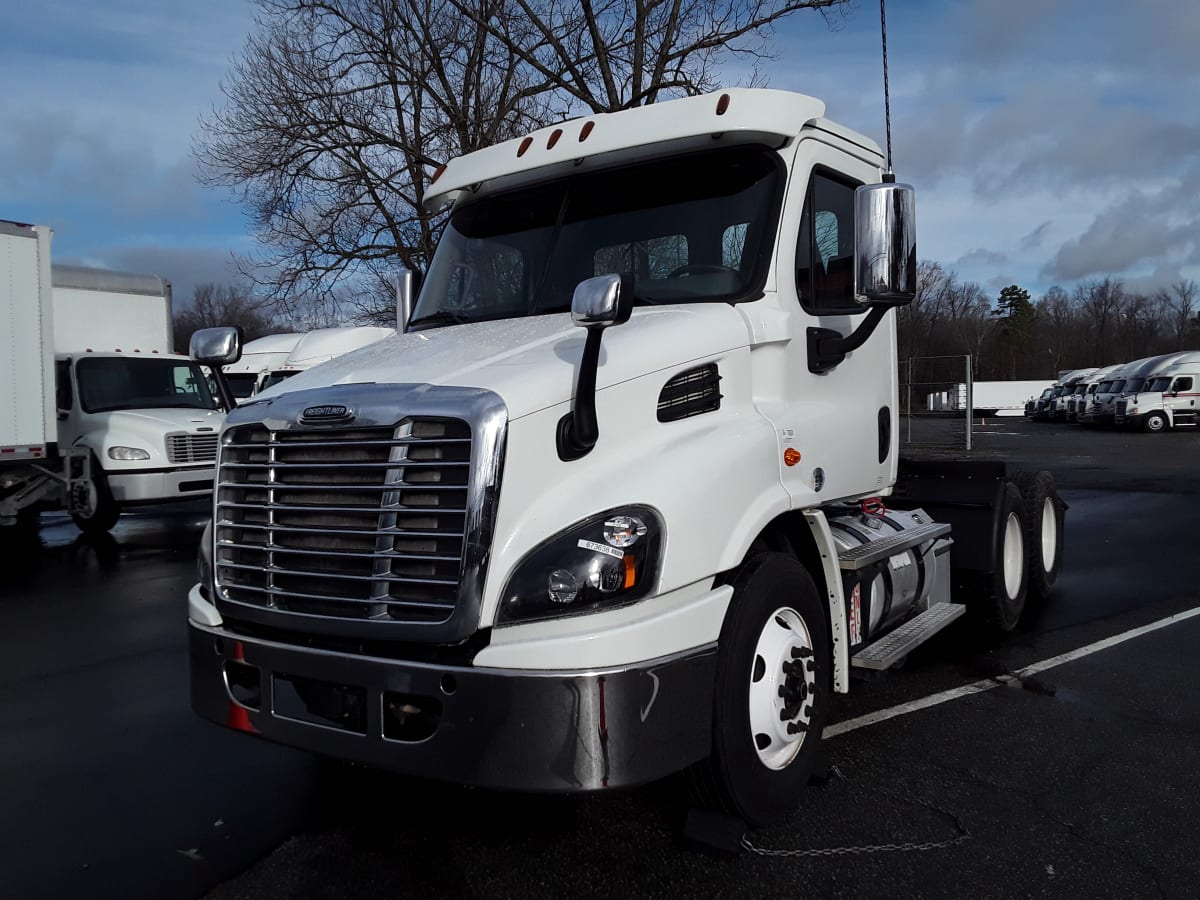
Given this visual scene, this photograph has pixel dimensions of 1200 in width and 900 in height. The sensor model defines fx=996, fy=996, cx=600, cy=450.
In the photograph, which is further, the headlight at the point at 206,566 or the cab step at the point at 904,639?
the cab step at the point at 904,639

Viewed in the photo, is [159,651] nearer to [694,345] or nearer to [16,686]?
[16,686]

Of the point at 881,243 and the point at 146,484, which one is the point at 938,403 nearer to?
the point at 146,484

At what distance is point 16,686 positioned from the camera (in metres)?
5.91

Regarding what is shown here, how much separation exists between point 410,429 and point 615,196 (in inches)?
69.9

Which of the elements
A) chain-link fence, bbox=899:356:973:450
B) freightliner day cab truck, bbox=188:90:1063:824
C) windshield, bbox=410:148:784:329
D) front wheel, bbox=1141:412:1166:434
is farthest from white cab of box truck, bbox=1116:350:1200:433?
windshield, bbox=410:148:784:329

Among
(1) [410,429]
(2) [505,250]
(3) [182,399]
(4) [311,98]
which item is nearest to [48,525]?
(3) [182,399]

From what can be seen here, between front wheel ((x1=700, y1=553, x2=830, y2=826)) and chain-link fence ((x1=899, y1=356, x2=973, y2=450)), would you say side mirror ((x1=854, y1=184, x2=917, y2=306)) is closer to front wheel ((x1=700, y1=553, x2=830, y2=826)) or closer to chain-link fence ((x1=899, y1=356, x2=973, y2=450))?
front wheel ((x1=700, y1=553, x2=830, y2=826))

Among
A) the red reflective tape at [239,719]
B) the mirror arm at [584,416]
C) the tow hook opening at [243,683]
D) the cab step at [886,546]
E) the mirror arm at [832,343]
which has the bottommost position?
the red reflective tape at [239,719]

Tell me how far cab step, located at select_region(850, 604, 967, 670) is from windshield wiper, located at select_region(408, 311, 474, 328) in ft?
7.65

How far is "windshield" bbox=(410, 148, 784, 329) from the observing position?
4121 mm

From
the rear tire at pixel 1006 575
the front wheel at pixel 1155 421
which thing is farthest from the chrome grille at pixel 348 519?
the front wheel at pixel 1155 421

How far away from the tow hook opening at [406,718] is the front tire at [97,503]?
1047 centimetres

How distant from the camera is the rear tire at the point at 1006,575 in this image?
6473 mm

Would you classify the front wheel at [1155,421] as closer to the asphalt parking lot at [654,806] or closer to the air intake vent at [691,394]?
the asphalt parking lot at [654,806]
